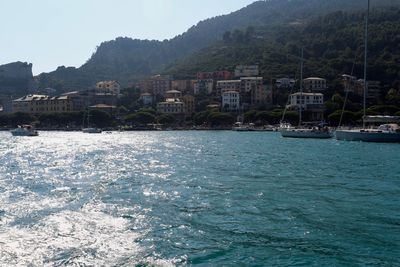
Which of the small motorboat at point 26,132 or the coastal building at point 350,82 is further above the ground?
the coastal building at point 350,82

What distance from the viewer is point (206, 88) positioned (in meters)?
156

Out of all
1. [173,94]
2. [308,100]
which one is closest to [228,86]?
[173,94]

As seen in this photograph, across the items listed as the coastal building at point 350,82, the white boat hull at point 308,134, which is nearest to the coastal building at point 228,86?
the coastal building at point 350,82

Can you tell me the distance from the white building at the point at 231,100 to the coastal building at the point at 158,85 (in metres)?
38.4

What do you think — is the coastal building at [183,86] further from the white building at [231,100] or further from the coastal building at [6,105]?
the coastal building at [6,105]

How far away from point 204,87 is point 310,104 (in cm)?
4587

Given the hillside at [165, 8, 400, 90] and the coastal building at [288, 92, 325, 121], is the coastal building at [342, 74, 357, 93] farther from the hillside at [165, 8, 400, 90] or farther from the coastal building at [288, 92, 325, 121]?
the coastal building at [288, 92, 325, 121]

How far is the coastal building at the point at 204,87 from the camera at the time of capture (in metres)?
154

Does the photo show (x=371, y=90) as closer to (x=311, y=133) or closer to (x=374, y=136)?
(x=311, y=133)

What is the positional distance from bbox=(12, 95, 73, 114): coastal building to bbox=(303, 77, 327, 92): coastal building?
6887cm

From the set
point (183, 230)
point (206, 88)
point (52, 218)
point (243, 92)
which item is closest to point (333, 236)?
point (183, 230)

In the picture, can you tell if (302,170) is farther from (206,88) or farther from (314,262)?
(206,88)

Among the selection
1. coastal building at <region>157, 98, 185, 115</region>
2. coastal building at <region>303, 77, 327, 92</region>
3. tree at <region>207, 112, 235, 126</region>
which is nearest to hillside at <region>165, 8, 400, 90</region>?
coastal building at <region>303, 77, 327, 92</region>

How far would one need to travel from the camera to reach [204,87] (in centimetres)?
15625
